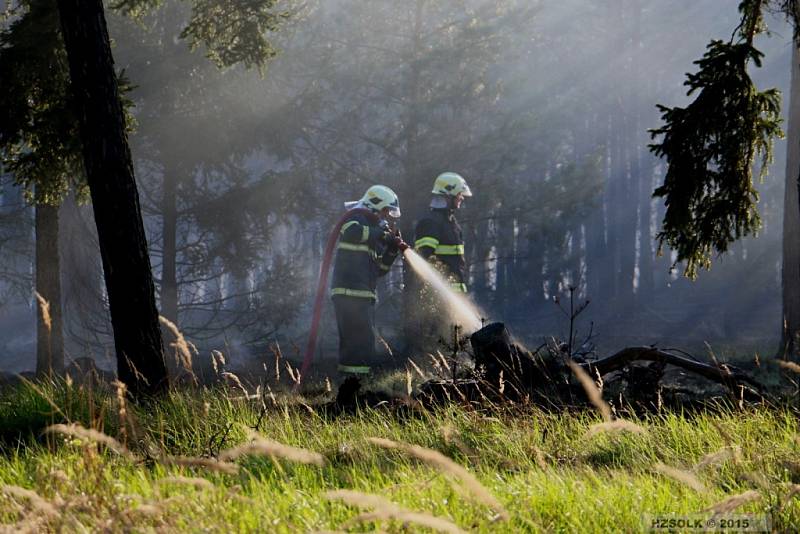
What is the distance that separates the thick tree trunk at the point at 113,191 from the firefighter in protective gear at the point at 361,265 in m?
4.45

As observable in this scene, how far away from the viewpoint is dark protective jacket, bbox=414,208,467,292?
1221 cm

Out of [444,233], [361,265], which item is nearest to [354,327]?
→ [361,265]

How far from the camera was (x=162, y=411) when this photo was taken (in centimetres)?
552

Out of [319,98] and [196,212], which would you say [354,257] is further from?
[319,98]

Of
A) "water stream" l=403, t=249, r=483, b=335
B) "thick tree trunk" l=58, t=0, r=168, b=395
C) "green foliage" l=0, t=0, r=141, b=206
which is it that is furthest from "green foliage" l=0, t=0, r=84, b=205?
"water stream" l=403, t=249, r=483, b=335

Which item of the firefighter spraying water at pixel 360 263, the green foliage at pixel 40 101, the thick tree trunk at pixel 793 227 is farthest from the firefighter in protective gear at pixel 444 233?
the green foliage at pixel 40 101

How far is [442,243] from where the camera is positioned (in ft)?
40.2

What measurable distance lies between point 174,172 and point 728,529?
14.7 metres

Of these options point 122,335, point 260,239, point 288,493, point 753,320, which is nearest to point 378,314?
point 260,239

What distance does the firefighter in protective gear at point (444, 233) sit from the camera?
12.2m

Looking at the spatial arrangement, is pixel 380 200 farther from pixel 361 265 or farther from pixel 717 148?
pixel 717 148

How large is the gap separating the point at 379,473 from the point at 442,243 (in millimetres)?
8751

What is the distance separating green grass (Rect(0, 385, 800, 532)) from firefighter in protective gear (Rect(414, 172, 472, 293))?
6.39m

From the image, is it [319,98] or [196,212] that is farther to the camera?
[319,98]
